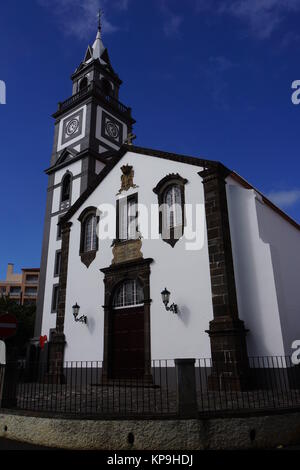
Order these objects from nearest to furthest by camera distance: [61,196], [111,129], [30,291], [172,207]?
[172,207] < [61,196] < [111,129] < [30,291]

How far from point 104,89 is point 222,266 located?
2355 centimetres

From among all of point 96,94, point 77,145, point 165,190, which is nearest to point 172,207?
point 165,190

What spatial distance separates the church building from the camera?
10.5 metres

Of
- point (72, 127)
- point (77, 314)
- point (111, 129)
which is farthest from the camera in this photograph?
point (111, 129)

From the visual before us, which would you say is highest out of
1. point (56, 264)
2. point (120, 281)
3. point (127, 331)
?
point (56, 264)

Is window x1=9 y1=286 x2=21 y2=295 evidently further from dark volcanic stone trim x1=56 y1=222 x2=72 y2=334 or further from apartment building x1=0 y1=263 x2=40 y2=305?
dark volcanic stone trim x1=56 y1=222 x2=72 y2=334

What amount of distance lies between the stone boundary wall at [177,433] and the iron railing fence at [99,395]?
0.76 feet

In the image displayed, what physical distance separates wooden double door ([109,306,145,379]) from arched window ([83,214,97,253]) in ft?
11.1

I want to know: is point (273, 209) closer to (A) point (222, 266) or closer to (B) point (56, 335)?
(A) point (222, 266)

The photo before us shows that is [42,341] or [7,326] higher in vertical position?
[42,341]

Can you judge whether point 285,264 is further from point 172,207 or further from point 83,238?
point 83,238

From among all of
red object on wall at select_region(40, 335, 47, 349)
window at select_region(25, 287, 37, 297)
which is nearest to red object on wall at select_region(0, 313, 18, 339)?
red object on wall at select_region(40, 335, 47, 349)

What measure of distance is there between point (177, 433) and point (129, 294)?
793 centimetres

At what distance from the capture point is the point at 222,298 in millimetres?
10664
